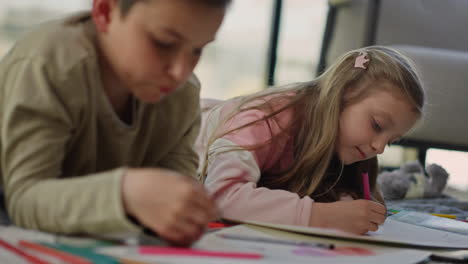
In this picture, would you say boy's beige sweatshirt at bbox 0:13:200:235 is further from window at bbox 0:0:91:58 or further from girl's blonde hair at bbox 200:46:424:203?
window at bbox 0:0:91:58

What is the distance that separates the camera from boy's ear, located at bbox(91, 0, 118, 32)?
0.63 meters

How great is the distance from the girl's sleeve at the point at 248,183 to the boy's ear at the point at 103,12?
0.34 meters

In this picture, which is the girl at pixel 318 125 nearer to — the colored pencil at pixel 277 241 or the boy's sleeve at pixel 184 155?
the boy's sleeve at pixel 184 155

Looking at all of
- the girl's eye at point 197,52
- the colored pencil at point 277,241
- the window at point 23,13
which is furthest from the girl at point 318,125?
the window at point 23,13

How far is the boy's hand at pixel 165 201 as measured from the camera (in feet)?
1.66

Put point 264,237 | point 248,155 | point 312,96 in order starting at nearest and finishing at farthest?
point 264,237 < point 248,155 < point 312,96

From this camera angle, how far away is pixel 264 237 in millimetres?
732

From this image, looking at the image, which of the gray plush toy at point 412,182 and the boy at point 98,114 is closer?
the boy at point 98,114

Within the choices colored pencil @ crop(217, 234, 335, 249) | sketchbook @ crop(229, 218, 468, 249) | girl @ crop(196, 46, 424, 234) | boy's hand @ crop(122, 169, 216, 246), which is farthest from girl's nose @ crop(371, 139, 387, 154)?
boy's hand @ crop(122, 169, 216, 246)

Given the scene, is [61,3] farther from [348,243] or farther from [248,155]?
[348,243]

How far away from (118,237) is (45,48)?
0.21 metres

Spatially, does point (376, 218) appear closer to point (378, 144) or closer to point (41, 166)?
point (378, 144)

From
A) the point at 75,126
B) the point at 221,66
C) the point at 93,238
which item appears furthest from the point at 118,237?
the point at 221,66

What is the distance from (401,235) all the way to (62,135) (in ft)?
1.74
